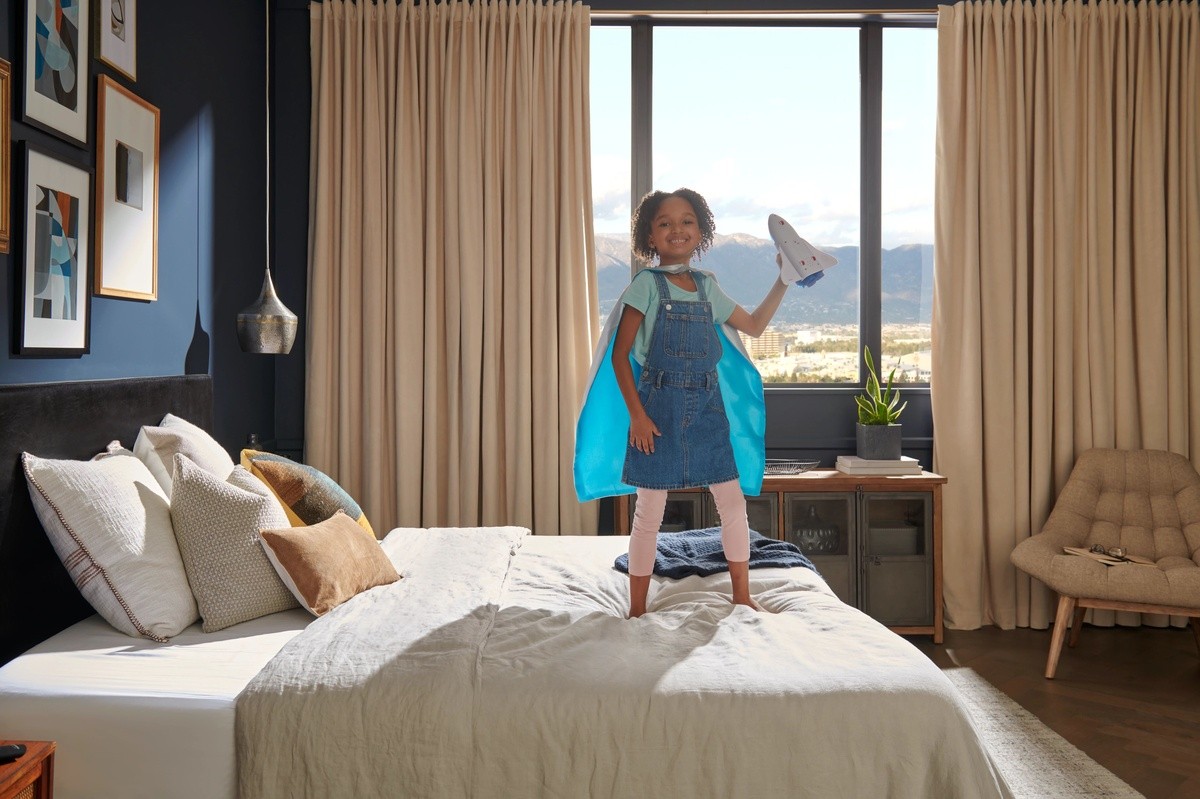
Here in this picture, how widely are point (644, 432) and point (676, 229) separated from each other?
55 centimetres

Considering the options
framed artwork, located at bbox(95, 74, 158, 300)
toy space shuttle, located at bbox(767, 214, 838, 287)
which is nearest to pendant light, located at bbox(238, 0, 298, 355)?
framed artwork, located at bbox(95, 74, 158, 300)

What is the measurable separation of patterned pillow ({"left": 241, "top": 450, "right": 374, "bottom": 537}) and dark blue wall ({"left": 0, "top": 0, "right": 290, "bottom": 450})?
52 cm

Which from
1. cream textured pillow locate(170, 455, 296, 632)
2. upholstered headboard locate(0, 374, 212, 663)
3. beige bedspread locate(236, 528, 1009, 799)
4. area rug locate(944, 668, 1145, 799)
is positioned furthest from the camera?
area rug locate(944, 668, 1145, 799)

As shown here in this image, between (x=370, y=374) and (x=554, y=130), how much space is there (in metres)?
1.27

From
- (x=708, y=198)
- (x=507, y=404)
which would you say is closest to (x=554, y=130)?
(x=708, y=198)

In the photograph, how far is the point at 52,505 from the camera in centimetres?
201

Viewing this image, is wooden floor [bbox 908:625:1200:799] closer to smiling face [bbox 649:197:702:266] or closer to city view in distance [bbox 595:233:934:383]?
city view in distance [bbox 595:233:934:383]

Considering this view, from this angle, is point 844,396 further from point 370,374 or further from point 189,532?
point 189,532

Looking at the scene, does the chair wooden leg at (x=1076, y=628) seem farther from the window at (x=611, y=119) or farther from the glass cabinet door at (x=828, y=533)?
the window at (x=611, y=119)

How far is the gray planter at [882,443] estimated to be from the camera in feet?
12.9

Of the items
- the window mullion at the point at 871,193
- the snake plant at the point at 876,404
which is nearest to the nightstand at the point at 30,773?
the snake plant at the point at 876,404

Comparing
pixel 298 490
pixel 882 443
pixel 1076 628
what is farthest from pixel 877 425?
pixel 298 490

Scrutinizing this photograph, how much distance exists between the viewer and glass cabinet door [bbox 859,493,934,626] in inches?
149

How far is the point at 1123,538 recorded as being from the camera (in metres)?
3.69
